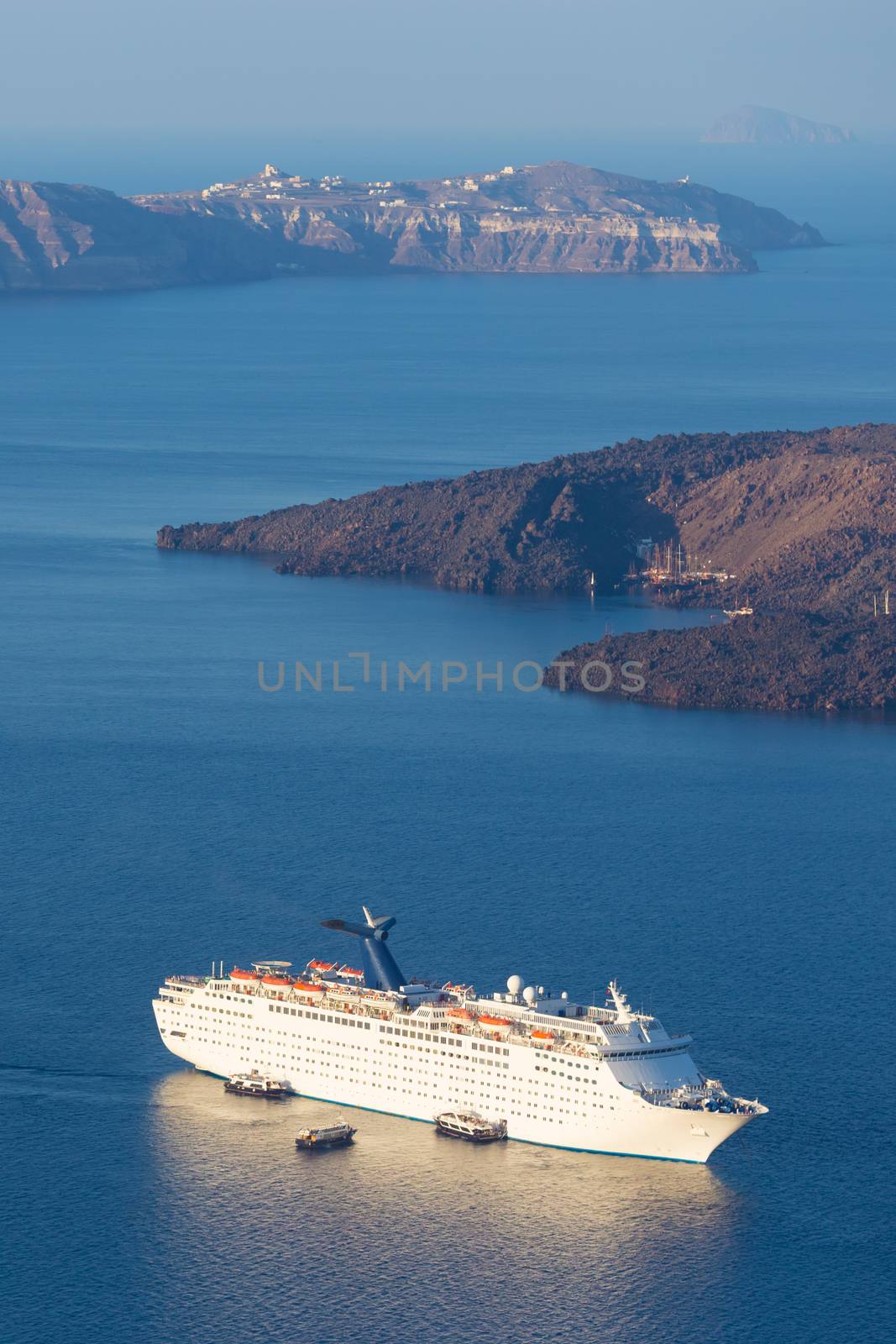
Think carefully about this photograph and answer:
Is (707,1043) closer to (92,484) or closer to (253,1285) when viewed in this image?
(253,1285)

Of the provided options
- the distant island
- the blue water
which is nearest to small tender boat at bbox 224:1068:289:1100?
the blue water

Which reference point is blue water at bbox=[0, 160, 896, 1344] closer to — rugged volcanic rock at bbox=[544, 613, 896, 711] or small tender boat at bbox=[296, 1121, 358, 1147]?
small tender boat at bbox=[296, 1121, 358, 1147]

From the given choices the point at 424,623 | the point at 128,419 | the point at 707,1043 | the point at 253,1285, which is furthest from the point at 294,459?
the point at 253,1285

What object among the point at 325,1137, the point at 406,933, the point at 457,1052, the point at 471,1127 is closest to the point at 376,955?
the point at 457,1052

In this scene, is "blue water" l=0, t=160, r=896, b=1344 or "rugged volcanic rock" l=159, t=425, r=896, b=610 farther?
"rugged volcanic rock" l=159, t=425, r=896, b=610

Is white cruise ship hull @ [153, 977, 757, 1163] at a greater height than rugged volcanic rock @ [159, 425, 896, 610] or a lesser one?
lesser
